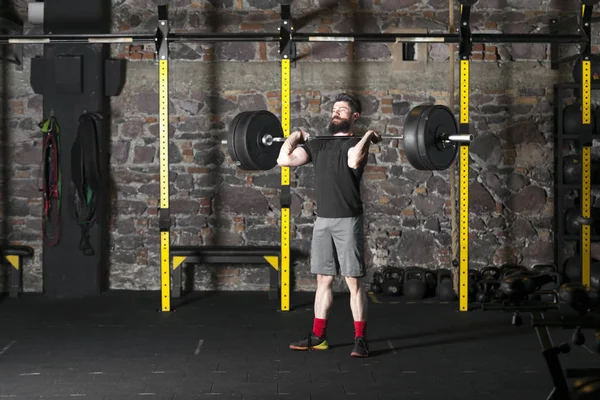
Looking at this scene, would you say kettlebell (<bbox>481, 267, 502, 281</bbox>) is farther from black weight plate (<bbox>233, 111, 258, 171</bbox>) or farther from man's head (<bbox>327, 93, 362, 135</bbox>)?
black weight plate (<bbox>233, 111, 258, 171</bbox>)

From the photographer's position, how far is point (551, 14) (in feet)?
22.1

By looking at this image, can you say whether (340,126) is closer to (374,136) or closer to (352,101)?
(352,101)

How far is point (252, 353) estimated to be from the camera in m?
4.68

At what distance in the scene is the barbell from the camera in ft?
15.2

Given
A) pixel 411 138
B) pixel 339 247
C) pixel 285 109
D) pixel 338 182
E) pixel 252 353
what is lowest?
pixel 252 353

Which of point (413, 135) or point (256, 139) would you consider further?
point (256, 139)

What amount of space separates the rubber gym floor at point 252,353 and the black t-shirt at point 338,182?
0.82 meters

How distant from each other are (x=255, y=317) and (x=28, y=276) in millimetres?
2189

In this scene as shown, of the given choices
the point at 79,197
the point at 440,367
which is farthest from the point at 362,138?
the point at 79,197

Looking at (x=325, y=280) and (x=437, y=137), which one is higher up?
(x=437, y=137)

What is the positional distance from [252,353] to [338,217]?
92cm

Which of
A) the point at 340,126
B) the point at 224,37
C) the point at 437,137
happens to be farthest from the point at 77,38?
the point at 437,137

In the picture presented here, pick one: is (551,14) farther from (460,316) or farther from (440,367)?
(440,367)

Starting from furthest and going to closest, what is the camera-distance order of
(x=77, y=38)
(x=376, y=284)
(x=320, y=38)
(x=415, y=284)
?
(x=376, y=284) < (x=415, y=284) < (x=77, y=38) < (x=320, y=38)
